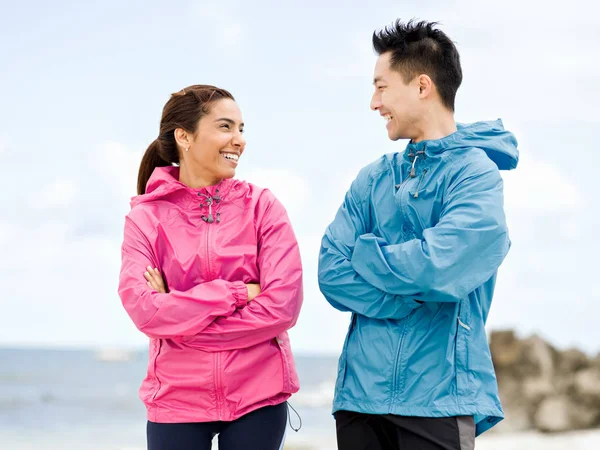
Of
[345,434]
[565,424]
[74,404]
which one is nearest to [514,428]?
[565,424]

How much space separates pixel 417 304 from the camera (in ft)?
8.95

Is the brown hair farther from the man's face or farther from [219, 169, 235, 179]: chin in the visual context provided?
the man's face

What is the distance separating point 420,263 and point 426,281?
0.07 m

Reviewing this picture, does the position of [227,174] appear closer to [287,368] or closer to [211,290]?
[211,290]

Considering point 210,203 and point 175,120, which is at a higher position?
point 175,120

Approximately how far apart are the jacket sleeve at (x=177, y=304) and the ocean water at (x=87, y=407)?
386 inches

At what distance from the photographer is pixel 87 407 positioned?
63.7 ft

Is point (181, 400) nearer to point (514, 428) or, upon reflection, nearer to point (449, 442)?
point (449, 442)

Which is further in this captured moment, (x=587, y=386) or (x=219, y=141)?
(x=587, y=386)

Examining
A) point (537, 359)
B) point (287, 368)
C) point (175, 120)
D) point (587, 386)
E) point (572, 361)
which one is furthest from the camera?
point (537, 359)

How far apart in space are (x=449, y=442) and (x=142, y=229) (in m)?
1.49

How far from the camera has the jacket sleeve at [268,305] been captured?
2916 millimetres

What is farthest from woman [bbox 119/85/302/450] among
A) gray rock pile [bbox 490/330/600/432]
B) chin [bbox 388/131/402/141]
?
gray rock pile [bbox 490/330/600/432]

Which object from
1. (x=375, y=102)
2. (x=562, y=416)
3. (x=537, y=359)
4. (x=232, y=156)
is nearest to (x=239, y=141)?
(x=232, y=156)
